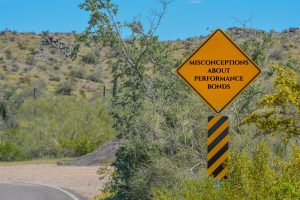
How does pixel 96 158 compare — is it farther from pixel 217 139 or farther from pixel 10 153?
pixel 217 139

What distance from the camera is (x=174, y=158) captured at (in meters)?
6.34

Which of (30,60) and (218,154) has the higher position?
(30,60)

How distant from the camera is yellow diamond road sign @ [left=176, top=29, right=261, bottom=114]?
453 cm

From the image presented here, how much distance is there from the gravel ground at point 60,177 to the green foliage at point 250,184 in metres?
6.73

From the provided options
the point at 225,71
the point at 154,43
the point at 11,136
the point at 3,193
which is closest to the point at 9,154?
the point at 11,136

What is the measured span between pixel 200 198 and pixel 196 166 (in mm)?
2527

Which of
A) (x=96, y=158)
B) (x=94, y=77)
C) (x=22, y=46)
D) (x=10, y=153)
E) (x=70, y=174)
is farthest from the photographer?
(x=22, y=46)

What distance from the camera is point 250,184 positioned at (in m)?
3.72

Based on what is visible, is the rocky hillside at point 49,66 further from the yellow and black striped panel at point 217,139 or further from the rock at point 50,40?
the yellow and black striped panel at point 217,139

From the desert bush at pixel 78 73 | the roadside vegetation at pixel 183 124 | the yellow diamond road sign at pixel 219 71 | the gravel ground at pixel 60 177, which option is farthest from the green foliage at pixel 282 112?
the desert bush at pixel 78 73

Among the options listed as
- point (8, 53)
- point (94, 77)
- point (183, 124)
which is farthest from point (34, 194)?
point (8, 53)

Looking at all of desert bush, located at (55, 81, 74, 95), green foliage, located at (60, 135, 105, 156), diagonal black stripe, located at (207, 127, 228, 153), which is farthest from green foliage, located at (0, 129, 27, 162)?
desert bush, located at (55, 81, 74, 95)

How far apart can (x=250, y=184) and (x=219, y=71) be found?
5.49 ft

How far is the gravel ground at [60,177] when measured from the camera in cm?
1180
